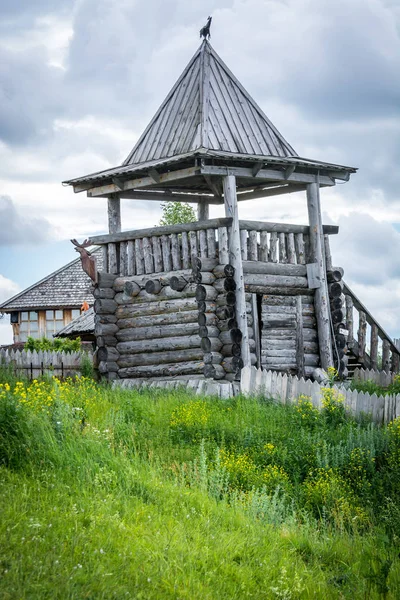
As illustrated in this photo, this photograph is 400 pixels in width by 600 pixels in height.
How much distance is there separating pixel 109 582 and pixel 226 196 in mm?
12494

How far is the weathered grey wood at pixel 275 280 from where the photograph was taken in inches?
722

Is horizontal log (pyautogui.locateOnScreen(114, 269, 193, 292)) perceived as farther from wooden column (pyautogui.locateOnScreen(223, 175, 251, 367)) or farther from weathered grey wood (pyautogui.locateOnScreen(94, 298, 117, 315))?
wooden column (pyautogui.locateOnScreen(223, 175, 251, 367))

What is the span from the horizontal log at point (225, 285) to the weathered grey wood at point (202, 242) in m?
0.75

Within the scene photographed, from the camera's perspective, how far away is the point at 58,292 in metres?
36.1

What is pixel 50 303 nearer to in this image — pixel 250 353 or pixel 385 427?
pixel 250 353

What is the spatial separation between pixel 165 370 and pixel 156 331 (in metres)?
1.01

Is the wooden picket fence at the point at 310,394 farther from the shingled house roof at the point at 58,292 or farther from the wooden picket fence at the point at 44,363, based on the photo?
the shingled house roof at the point at 58,292

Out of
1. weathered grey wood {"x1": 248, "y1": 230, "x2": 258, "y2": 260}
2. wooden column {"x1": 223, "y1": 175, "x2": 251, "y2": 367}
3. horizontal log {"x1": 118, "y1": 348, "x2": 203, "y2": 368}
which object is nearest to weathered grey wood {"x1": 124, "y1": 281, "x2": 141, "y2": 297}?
horizontal log {"x1": 118, "y1": 348, "x2": 203, "y2": 368}

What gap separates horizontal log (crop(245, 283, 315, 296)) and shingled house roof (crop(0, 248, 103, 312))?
1718cm

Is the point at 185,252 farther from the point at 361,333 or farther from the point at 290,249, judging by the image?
the point at 361,333

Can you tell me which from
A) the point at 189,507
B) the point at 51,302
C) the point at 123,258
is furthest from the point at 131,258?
the point at 51,302

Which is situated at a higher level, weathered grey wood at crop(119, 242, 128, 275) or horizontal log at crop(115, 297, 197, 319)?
weathered grey wood at crop(119, 242, 128, 275)

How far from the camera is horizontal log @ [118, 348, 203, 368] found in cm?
1809

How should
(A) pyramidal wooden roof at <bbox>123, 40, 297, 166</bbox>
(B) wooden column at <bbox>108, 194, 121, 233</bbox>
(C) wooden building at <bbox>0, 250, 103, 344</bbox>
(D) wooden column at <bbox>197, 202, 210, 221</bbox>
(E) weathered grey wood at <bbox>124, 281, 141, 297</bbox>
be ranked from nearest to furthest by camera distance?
(A) pyramidal wooden roof at <bbox>123, 40, 297, 166</bbox> < (E) weathered grey wood at <bbox>124, 281, 141, 297</bbox> < (B) wooden column at <bbox>108, 194, 121, 233</bbox> < (D) wooden column at <bbox>197, 202, 210, 221</bbox> < (C) wooden building at <bbox>0, 250, 103, 344</bbox>
